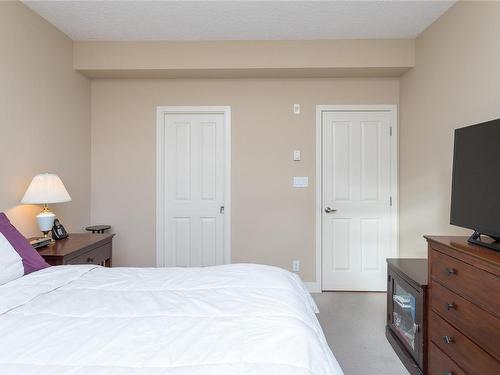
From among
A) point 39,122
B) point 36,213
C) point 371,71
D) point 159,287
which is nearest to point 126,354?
point 159,287

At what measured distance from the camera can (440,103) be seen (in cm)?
254

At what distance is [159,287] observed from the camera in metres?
1.46

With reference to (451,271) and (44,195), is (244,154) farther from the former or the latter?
(451,271)

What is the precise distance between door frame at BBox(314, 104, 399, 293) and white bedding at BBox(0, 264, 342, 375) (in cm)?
190

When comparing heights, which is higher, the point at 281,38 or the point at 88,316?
the point at 281,38

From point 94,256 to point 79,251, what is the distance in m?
0.24

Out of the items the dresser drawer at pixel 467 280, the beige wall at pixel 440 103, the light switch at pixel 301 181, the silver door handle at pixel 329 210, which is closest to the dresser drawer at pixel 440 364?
the dresser drawer at pixel 467 280

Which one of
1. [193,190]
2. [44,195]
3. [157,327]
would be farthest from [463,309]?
[44,195]

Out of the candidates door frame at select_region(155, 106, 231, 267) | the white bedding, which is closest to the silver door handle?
door frame at select_region(155, 106, 231, 267)

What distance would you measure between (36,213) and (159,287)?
1.86 meters

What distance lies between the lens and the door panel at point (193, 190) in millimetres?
3416

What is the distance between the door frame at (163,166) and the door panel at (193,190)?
5cm

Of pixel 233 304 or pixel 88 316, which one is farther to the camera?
pixel 233 304

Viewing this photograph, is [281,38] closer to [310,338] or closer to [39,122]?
[39,122]
